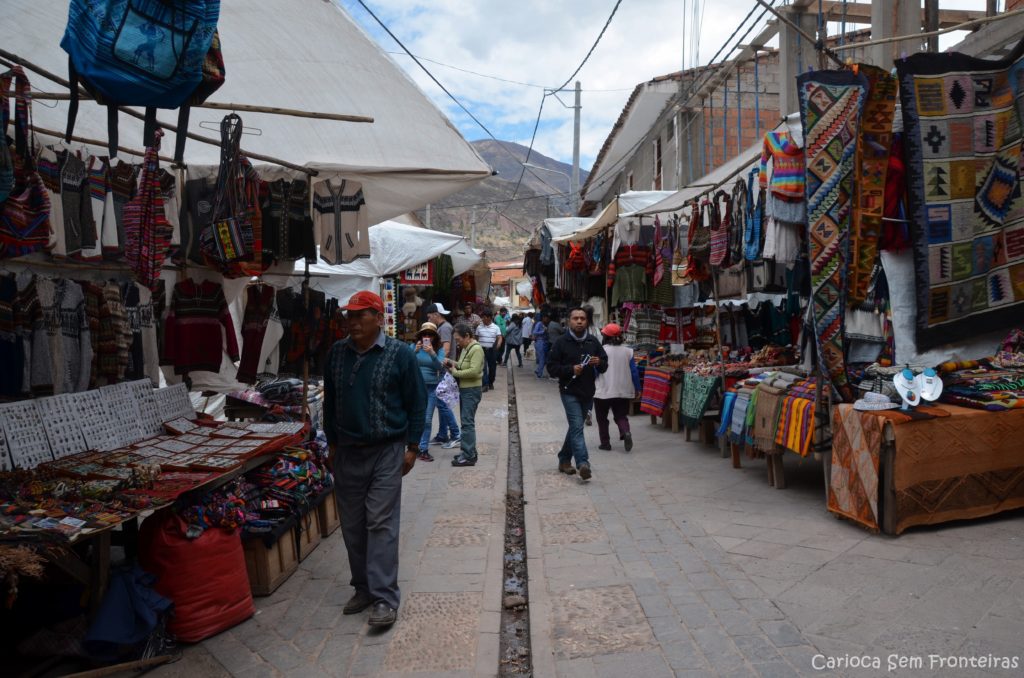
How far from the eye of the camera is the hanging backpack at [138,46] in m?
2.79

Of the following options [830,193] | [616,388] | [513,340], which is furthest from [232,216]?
[513,340]

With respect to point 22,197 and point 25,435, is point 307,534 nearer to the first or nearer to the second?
point 25,435

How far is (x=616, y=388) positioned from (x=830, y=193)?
3.85m

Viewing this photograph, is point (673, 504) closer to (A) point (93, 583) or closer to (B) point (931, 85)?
(B) point (931, 85)

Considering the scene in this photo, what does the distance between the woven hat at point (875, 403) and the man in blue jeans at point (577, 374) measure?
2842 mm

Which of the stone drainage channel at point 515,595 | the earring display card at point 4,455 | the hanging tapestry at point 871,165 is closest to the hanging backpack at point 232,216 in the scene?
the earring display card at point 4,455

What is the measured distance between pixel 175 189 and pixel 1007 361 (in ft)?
24.0

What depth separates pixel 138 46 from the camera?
283 centimetres

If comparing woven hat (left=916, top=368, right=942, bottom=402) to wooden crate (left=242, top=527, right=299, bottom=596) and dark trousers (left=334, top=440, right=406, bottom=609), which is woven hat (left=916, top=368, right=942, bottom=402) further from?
wooden crate (left=242, top=527, right=299, bottom=596)

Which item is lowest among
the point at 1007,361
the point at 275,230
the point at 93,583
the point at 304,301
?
the point at 93,583

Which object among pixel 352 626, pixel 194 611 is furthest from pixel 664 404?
pixel 194 611

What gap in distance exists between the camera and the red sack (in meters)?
3.74

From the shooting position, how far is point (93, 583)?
349cm

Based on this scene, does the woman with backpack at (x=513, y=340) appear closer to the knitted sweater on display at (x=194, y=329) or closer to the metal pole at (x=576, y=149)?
the metal pole at (x=576, y=149)
